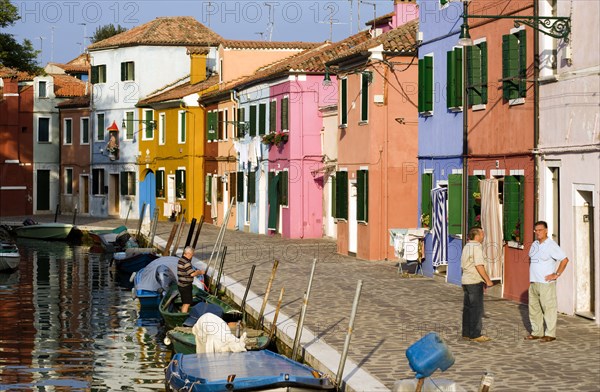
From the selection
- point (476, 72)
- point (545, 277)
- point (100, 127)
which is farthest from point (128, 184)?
point (545, 277)

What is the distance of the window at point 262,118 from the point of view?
1854 inches

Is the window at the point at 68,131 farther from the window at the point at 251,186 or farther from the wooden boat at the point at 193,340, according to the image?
the wooden boat at the point at 193,340

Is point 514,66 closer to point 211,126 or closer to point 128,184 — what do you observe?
point 211,126

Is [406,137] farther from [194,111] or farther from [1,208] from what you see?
[1,208]

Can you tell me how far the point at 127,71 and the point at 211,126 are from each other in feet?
31.8

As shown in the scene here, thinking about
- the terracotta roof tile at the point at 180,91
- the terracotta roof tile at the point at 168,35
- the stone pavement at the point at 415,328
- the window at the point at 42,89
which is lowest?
the stone pavement at the point at 415,328

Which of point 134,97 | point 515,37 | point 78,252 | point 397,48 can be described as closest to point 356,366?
point 515,37

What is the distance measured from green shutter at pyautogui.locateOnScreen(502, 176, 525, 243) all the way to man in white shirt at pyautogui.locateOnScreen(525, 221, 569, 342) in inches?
198

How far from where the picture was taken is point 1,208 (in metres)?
65.4

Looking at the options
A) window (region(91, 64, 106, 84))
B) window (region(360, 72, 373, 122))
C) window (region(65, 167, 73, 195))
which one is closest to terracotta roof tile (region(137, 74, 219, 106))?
window (region(91, 64, 106, 84))

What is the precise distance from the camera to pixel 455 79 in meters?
25.4

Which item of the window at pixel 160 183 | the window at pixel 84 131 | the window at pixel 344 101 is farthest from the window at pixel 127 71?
the window at pixel 344 101

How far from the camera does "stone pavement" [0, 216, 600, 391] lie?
13.9m

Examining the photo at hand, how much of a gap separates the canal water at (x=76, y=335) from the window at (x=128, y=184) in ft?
76.9
